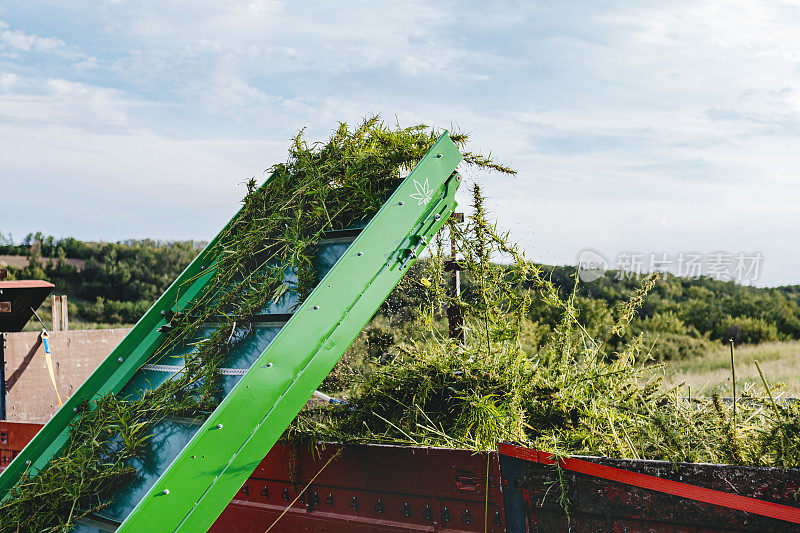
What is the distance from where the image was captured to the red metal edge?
2.34 m

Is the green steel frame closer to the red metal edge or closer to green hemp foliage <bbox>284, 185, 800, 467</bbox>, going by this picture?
green hemp foliage <bbox>284, 185, 800, 467</bbox>

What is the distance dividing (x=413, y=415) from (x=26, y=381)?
519cm

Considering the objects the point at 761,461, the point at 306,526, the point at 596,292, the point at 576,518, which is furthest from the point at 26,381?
the point at 596,292

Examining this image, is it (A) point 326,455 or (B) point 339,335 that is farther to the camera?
(A) point 326,455

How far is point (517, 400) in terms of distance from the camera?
334 cm

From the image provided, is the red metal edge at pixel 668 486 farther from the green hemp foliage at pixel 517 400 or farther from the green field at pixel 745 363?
the green field at pixel 745 363

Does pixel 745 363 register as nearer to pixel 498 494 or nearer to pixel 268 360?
pixel 498 494

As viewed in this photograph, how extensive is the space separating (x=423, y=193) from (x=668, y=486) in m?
1.86

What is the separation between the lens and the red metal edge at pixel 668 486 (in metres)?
2.34

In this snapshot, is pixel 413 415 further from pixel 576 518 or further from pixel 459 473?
pixel 576 518

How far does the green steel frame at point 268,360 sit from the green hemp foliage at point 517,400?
512 millimetres

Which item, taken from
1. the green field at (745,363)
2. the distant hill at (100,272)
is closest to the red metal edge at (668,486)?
the green field at (745,363)

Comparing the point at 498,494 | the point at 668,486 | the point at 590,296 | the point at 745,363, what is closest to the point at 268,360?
the point at 498,494

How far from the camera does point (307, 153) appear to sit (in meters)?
3.91
